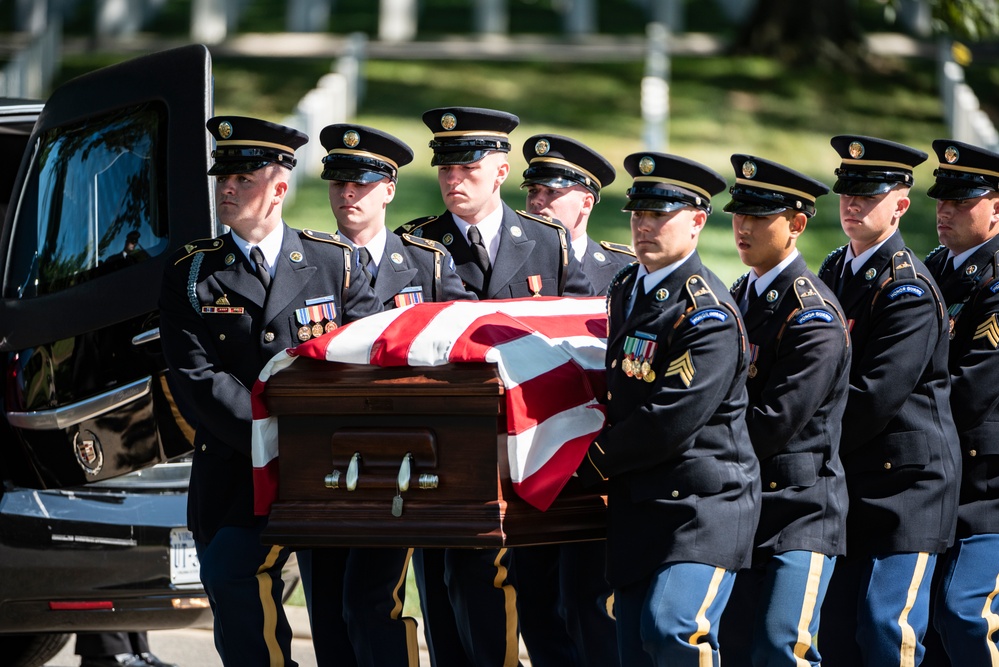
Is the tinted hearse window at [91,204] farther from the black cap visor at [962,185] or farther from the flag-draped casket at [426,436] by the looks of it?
the black cap visor at [962,185]

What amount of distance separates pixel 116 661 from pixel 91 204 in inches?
73.8

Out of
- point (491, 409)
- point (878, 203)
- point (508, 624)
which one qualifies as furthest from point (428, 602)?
point (878, 203)

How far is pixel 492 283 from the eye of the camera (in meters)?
5.51

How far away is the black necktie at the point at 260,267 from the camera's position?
4729 mm

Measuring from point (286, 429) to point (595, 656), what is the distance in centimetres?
131

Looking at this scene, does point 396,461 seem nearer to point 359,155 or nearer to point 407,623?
point 407,623

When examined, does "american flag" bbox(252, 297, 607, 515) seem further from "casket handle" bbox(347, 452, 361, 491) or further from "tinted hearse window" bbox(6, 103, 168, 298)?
"tinted hearse window" bbox(6, 103, 168, 298)

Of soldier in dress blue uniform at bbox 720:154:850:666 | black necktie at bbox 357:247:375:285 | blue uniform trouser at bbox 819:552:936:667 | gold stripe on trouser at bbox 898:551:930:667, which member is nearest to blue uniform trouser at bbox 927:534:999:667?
blue uniform trouser at bbox 819:552:936:667

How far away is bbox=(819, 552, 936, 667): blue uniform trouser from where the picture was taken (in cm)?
464

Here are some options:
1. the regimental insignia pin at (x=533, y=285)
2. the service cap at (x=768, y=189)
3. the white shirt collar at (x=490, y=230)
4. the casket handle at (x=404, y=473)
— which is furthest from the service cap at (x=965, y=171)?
the casket handle at (x=404, y=473)

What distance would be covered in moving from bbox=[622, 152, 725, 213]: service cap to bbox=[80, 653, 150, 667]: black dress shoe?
2974 millimetres

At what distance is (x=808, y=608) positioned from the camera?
4.42m

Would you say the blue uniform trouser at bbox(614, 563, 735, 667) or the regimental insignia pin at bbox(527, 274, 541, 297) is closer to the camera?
the blue uniform trouser at bbox(614, 563, 735, 667)

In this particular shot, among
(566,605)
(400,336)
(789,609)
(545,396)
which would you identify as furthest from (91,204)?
(789,609)
